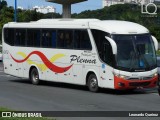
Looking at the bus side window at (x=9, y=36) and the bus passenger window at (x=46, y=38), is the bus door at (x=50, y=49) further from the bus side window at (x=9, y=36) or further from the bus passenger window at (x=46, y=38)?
the bus side window at (x=9, y=36)

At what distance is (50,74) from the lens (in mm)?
24703

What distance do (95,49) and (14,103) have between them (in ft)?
17.2

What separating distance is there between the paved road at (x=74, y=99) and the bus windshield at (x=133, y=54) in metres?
1.11

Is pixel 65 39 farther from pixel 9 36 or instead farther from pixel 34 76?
pixel 9 36

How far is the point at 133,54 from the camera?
20781mm

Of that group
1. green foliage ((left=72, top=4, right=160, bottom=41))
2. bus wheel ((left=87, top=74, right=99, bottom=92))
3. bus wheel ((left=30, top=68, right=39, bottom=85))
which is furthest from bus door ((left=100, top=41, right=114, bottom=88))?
green foliage ((left=72, top=4, right=160, bottom=41))

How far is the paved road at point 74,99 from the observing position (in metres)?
16.2

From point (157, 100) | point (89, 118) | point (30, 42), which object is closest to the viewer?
point (89, 118)

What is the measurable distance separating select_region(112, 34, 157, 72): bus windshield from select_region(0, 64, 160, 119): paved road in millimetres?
1107

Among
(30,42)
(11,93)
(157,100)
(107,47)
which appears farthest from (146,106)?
(30,42)

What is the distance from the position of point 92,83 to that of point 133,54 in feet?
7.32

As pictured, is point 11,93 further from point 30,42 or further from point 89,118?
point 89,118

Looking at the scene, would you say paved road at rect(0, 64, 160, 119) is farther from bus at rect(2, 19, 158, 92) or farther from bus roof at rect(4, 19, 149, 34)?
bus roof at rect(4, 19, 149, 34)

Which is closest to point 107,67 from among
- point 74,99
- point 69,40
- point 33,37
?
point 74,99
